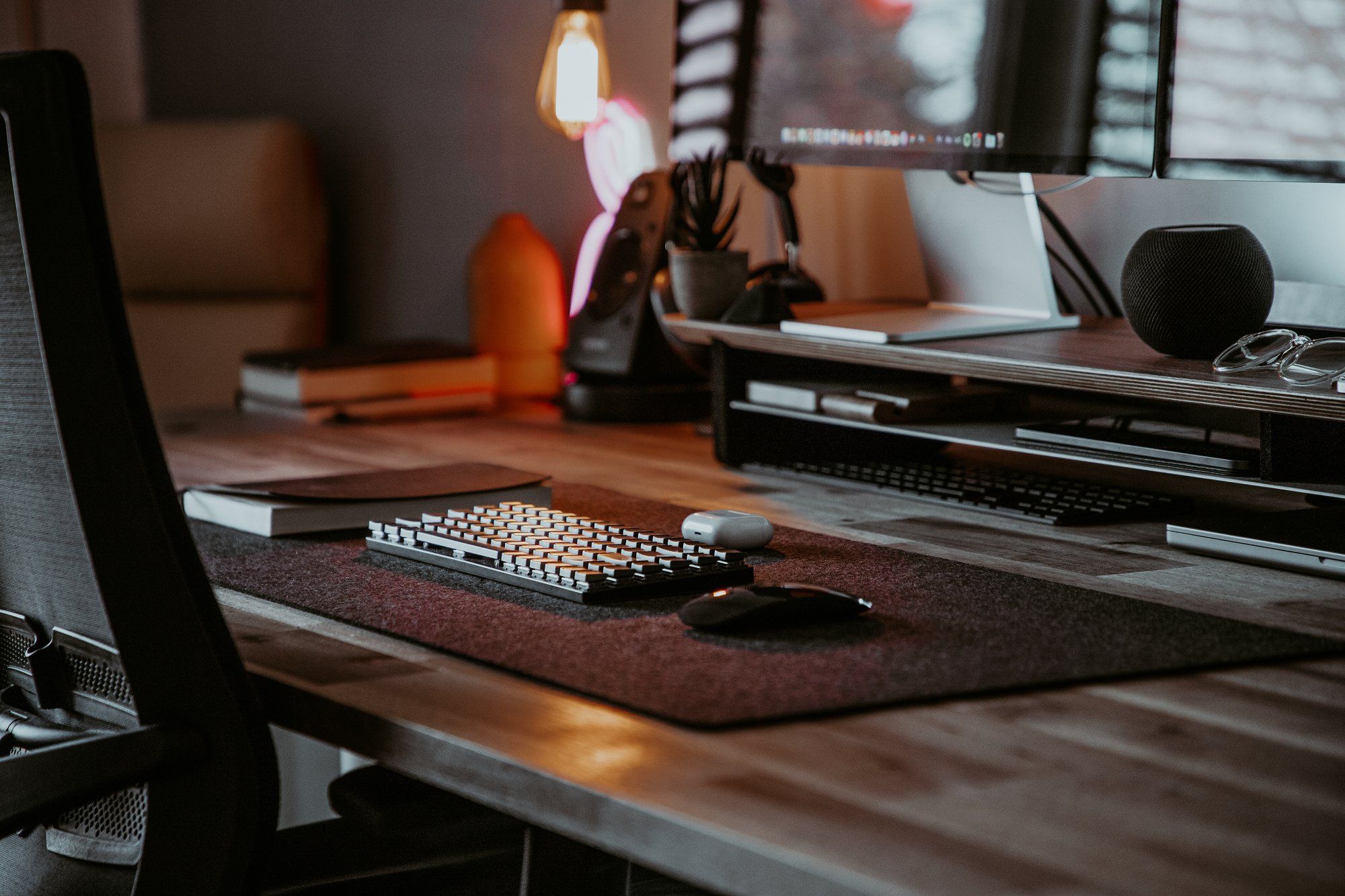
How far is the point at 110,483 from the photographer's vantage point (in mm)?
751

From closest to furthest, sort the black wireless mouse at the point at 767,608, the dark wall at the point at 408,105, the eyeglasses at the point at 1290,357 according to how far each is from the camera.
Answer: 1. the black wireless mouse at the point at 767,608
2. the eyeglasses at the point at 1290,357
3. the dark wall at the point at 408,105

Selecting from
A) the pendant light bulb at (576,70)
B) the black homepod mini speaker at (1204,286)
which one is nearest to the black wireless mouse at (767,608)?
the black homepod mini speaker at (1204,286)

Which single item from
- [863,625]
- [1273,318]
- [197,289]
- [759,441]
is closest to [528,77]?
[197,289]

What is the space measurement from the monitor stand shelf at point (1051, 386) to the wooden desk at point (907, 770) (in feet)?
0.44

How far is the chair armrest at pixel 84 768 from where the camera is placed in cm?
75

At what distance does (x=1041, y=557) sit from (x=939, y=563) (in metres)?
0.09

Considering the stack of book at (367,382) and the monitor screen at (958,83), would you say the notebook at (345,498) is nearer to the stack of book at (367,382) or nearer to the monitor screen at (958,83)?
the monitor screen at (958,83)

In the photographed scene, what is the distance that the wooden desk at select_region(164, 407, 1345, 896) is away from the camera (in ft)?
1.75

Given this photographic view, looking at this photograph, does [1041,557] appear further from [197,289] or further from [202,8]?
[202,8]

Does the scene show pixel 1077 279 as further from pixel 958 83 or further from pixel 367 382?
pixel 367 382

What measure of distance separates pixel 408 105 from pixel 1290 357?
1826 mm

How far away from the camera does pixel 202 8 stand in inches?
115

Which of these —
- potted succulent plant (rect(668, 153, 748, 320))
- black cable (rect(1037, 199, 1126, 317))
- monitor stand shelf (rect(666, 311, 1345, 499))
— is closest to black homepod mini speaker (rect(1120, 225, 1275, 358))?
→ monitor stand shelf (rect(666, 311, 1345, 499))

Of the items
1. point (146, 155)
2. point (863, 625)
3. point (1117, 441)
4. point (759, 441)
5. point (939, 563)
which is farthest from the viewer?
point (146, 155)
